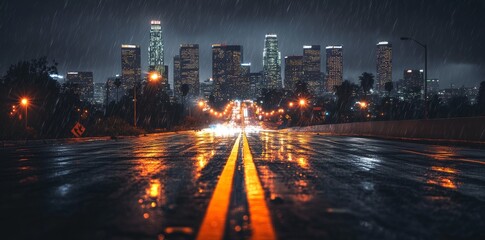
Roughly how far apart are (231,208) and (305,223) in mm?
1093

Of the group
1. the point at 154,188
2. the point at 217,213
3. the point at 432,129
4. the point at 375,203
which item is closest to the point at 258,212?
the point at 217,213

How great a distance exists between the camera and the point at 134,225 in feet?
16.7

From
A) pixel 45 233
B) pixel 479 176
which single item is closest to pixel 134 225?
pixel 45 233

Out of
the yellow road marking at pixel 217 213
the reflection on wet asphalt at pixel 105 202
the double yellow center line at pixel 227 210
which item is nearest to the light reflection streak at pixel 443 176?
the double yellow center line at pixel 227 210

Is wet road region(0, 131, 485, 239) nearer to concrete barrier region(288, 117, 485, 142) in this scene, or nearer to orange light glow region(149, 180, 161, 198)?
orange light glow region(149, 180, 161, 198)

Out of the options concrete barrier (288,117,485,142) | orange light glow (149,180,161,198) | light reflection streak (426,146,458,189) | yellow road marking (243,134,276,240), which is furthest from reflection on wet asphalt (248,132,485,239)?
concrete barrier (288,117,485,142)

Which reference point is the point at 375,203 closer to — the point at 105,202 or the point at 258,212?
the point at 258,212

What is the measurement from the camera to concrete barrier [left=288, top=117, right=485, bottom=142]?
2525cm

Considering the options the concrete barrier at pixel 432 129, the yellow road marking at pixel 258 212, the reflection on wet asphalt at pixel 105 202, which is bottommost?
the reflection on wet asphalt at pixel 105 202

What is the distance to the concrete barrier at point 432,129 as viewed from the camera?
2525cm

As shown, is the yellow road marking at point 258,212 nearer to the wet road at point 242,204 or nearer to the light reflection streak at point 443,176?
the wet road at point 242,204

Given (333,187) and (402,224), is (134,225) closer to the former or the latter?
(402,224)

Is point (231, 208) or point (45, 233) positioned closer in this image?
point (45, 233)

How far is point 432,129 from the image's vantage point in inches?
1181
